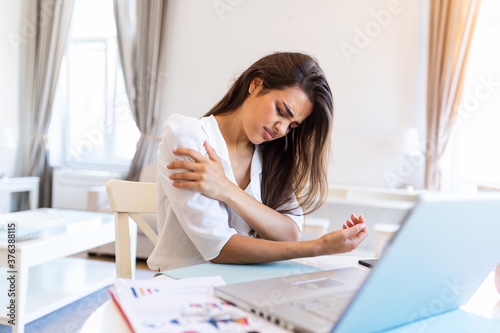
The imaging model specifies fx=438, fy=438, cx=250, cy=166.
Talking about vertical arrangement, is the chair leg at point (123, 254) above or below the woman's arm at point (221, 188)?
below

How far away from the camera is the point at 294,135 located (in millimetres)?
1397

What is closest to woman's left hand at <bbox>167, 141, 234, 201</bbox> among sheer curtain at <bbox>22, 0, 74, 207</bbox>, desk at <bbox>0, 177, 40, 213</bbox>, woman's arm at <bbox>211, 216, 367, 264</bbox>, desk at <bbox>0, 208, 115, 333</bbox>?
woman's arm at <bbox>211, 216, 367, 264</bbox>

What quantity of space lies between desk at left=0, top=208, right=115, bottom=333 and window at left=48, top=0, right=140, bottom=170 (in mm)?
1985

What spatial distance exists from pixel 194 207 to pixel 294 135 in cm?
52

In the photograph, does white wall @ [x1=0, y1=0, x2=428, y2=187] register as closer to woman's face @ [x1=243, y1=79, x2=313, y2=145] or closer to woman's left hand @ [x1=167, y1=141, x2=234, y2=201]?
woman's face @ [x1=243, y1=79, x2=313, y2=145]

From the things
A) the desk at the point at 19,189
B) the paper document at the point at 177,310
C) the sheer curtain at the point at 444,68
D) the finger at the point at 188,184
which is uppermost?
the sheer curtain at the point at 444,68

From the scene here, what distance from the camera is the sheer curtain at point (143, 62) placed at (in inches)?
178

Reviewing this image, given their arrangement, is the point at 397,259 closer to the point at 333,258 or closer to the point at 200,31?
the point at 333,258

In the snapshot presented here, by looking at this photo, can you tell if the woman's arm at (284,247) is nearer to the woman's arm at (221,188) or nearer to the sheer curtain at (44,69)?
the woman's arm at (221,188)

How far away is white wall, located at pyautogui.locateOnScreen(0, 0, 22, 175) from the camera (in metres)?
4.71

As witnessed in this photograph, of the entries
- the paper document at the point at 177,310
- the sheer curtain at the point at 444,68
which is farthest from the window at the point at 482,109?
the paper document at the point at 177,310

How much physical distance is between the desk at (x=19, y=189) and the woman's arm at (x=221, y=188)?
3918mm

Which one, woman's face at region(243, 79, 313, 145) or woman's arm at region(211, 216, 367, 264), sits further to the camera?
woman's face at region(243, 79, 313, 145)

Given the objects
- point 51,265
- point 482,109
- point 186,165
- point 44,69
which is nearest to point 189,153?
point 186,165
